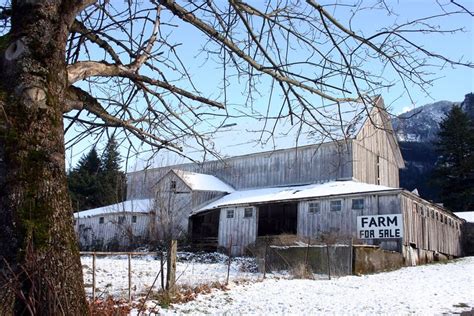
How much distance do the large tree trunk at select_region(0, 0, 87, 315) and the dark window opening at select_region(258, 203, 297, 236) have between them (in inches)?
1138

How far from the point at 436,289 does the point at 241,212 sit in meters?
16.1

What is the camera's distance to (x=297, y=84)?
206 inches

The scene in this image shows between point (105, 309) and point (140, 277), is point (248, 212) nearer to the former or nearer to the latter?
point (140, 277)

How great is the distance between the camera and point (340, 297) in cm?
1212

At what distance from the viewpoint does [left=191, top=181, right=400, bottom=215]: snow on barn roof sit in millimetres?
26067

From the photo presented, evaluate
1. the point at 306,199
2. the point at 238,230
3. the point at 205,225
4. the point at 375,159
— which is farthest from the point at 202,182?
the point at 375,159

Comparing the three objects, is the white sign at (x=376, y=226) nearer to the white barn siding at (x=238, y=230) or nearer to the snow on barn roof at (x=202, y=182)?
the white barn siding at (x=238, y=230)

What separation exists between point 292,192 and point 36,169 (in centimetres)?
2610

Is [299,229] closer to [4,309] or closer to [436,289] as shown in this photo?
[436,289]

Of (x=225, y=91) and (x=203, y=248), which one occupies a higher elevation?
(x=225, y=91)

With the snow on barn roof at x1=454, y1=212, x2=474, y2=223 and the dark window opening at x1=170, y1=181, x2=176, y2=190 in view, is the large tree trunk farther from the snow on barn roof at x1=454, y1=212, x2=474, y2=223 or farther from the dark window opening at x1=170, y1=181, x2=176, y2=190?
the snow on barn roof at x1=454, y1=212, x2=474, y2=223

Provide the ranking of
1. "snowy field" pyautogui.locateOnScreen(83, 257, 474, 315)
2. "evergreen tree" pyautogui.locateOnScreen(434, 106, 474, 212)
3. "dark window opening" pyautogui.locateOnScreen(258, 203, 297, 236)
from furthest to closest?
"evergreen tree" pyautogui.locateOnScreen(434, 106, 474, 212), "dark window opening" pyautogui.locateOnScreen(258, 203, 297, 236), "snowy field" pyautogui.locateOnScreen(83, 257, 474, 315)

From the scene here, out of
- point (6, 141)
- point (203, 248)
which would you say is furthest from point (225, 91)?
point (203, 248)

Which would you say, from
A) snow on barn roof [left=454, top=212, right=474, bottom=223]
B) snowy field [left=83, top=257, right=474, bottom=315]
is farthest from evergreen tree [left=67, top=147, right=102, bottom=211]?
snow on barn roof [left=454, top=212, right=474, bottom=223]
